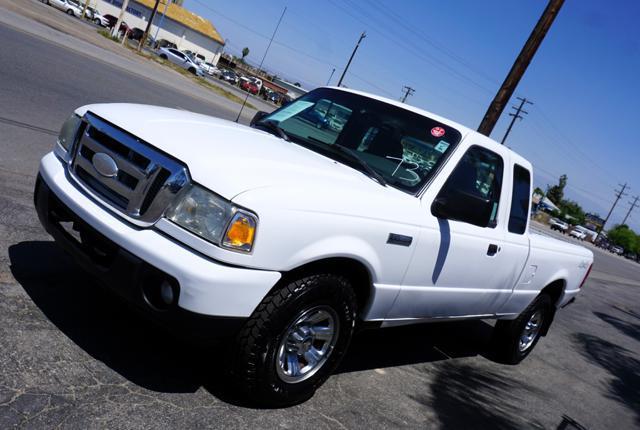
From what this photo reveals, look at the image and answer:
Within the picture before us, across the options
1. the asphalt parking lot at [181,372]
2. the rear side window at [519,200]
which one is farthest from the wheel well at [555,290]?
the rear side window at [519,200]

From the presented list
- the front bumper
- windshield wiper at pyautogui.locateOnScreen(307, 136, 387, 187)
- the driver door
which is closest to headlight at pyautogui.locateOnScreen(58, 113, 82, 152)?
the front bumper

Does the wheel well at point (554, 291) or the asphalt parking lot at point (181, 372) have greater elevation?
the wheel well at point (554, 291)

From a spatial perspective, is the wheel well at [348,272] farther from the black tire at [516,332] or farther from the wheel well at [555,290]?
the wheel well at [555,290]

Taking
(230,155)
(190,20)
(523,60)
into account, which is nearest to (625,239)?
(190,20)

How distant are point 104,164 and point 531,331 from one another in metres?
5.14

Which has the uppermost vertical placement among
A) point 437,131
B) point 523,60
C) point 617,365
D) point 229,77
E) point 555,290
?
point 523,60

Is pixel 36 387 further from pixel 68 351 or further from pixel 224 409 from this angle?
pixel 224 409

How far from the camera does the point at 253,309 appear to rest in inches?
123

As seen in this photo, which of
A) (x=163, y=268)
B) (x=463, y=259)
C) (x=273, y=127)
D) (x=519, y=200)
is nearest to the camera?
(x=163, y=268)

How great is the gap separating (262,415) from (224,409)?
232mm

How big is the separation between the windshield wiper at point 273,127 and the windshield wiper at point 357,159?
0.20 meters

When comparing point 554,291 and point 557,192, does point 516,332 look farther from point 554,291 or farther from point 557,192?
point 557,192

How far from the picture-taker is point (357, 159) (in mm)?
4262

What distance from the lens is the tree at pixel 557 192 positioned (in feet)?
365
